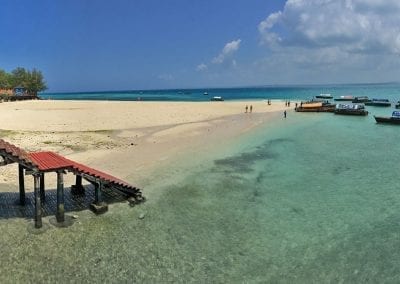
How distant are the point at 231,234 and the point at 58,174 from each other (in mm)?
6948

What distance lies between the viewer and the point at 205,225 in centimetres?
1514

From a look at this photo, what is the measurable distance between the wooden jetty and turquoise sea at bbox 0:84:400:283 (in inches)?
28.7

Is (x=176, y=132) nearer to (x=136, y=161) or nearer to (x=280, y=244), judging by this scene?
(x=136, y=161)

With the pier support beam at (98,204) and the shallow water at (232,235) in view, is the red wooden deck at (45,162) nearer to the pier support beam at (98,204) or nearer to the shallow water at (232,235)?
the pier support beam at (98,204)

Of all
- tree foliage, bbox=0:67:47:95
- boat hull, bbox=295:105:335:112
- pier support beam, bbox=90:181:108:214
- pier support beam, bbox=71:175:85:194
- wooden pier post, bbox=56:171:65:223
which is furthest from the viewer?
tree foliage, bbox=0:67:47:95

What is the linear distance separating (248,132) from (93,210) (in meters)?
30.7

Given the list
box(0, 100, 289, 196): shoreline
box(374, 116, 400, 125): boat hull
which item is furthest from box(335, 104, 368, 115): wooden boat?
box(0, 100, 289, 196): shoreline

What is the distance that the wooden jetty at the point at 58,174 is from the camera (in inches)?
554

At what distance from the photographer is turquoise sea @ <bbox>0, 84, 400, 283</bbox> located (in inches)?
450

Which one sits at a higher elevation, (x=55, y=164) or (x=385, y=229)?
(x=55, y=164)

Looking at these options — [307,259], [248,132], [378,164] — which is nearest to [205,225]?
[307,259]

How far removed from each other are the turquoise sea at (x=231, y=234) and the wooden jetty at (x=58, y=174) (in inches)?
28.7

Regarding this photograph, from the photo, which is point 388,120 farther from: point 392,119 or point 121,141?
point 121,141

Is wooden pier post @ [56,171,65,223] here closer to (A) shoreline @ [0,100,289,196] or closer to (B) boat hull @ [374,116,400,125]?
(A) shoreline @ [0,100,289,196]
